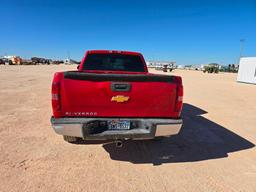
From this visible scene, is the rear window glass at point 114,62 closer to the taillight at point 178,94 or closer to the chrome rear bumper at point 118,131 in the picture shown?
the taillight at point 178,94

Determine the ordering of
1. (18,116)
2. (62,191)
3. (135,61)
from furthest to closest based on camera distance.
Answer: (18,116)
(135,61)
(62,191)

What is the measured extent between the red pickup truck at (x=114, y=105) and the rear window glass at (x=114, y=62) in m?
2.04

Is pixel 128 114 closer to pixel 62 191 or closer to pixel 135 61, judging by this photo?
pixel 62 191

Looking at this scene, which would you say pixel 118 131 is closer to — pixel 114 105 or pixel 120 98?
pixel 114 105

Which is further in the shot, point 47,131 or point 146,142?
point 47,131

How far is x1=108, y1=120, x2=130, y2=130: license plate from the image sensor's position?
3.18 metres

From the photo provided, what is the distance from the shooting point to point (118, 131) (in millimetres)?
3150

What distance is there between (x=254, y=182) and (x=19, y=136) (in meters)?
4.91

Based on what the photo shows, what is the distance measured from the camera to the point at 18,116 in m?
6.12

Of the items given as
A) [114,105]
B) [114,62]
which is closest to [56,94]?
[114,105]

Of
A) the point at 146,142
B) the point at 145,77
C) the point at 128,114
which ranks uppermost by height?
the point at 145,77

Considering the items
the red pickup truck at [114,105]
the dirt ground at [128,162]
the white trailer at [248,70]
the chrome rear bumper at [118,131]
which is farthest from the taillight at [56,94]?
the white trailer at [248,70]

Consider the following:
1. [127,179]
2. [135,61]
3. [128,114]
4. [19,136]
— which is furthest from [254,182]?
[19,136]

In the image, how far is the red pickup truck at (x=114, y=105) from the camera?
3029 mm
